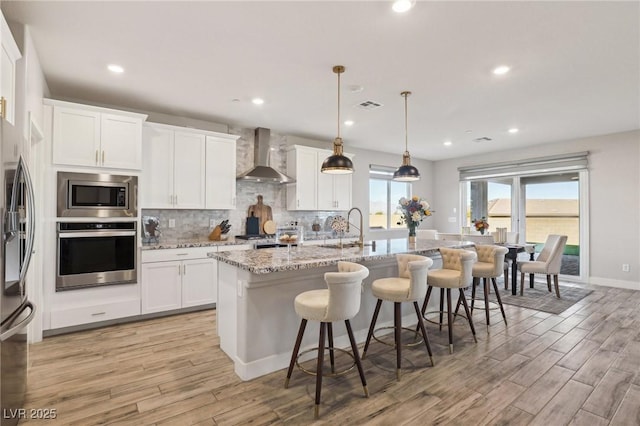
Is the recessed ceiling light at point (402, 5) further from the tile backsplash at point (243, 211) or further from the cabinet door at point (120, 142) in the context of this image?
the tile backsplash at point (243, 211)

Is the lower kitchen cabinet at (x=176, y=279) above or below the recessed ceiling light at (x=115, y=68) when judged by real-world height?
below

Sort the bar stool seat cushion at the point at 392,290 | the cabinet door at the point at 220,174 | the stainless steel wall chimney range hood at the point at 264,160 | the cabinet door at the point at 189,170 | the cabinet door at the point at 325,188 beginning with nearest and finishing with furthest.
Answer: the bar stool seat cushion at the point at 392,290
the cabinet door at the point at 189,170
the cabinet door at the point at 220,174
the stainless steel wall chimney range hood at the point at 264,160
the cabinet door at the point at 325,188

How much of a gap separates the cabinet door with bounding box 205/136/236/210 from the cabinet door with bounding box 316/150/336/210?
158 cm

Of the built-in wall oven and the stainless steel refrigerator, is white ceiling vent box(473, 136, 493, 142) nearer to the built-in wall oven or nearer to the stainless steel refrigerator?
the built-in wall oven

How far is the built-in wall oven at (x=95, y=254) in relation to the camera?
134 inches

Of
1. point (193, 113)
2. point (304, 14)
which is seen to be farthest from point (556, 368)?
point (193, 113)

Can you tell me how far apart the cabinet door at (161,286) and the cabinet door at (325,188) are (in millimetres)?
2662

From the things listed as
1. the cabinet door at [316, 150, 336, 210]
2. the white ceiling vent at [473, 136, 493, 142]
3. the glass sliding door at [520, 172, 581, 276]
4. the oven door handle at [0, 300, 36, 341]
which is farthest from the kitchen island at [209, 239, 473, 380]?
the glass sliding door at [520, 172, 581, 276]

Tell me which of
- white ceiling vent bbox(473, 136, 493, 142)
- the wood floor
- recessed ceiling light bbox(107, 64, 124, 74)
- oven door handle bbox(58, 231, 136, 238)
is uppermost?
recessed ceiling light bbox(107, 64, 124, 74)

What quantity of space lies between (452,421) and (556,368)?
1.33 m

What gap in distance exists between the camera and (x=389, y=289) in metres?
2.66

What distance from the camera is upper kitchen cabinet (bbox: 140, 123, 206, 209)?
4199 millimetres

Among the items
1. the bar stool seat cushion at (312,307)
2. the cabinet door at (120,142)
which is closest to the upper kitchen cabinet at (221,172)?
the cabinet door at (120,142)

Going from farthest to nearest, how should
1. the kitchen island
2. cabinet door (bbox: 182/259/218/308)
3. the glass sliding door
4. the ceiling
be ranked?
the glass sliding door
cabinet door (bbox: 182/259/218/308)
the kitchen island
the ceiling
